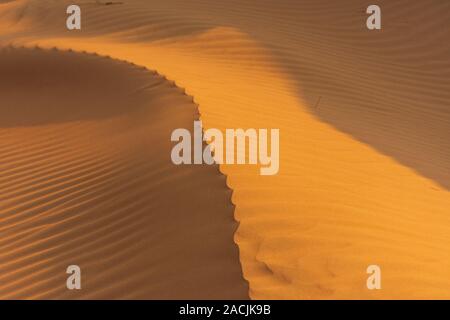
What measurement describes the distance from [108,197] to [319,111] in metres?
2.83

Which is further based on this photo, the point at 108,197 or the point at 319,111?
the point at 319,111

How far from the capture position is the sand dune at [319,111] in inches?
198

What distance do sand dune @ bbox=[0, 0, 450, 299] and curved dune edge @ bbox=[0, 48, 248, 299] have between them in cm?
19

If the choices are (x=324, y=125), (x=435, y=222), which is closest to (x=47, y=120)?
(x=324, y=125)

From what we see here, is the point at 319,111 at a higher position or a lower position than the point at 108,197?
higher

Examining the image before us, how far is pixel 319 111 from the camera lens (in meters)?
8.57

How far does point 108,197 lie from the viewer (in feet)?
21.0

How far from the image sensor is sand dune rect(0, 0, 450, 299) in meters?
5.03

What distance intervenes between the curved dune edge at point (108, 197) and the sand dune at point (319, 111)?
19 centimetres

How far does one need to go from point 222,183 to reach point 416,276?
139cm

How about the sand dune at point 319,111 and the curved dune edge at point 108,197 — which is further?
the curved dune edge at point 108,197

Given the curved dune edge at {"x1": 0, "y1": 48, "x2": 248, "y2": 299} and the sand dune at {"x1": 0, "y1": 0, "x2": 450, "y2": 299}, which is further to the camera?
the curved dune edge at {"x1": 0, "y1": 48, "x2": 248, "y2": 299}

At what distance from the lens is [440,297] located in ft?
15.7

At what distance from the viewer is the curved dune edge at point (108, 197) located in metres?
5.17
